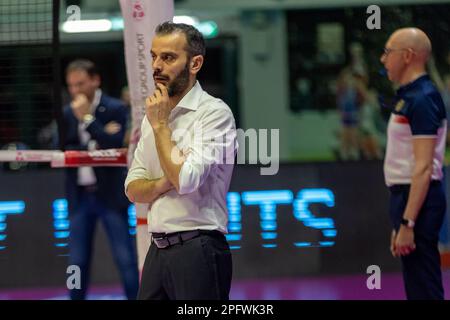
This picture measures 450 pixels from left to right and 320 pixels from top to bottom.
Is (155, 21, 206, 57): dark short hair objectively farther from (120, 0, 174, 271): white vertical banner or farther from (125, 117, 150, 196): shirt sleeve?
(120, 0, 174, 271): white vertical banner

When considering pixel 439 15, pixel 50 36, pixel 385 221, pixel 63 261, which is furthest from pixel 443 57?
pixel 50 36

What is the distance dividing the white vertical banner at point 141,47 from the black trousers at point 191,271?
2.66 feet

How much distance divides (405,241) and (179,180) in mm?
1814

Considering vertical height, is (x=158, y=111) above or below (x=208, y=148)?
above

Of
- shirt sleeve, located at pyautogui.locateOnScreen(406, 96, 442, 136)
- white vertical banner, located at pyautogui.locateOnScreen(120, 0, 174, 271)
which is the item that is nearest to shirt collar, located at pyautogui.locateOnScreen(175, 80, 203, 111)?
white vertical banner, located at pyautogui.locateOnScreen(120, 0, 174, 271)

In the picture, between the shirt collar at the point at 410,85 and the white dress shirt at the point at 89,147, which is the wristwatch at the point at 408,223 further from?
the white dress shirt at the point at 89,147

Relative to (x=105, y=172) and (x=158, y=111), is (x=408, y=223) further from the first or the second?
(x=105, y=172)

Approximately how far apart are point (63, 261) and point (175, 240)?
4.62 metres

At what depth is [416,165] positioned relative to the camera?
5.14 metres

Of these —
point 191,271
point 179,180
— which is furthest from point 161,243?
point 179,180

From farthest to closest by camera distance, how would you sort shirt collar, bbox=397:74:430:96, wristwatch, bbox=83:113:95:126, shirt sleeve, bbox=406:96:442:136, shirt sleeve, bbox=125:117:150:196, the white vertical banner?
1. wristwatch, bbox=83:113:95:126
2. shirt collar, bbox=397:74:430:96
3. shirt sleeve, bbox=406:96:442:136
4. the white vertical banner
5. shirt sleeve, bbox=125:117:150:196

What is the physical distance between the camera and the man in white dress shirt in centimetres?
383

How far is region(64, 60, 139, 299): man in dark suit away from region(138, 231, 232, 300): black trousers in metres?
2.76
